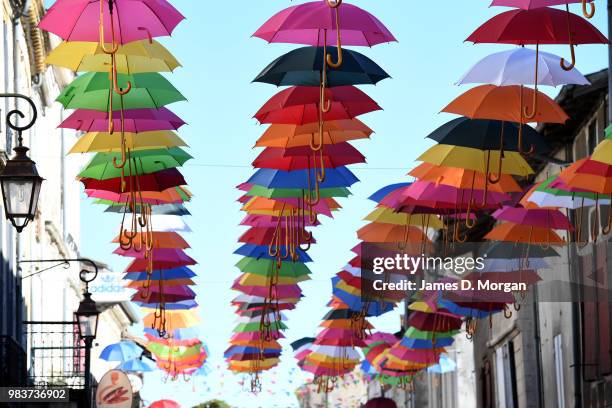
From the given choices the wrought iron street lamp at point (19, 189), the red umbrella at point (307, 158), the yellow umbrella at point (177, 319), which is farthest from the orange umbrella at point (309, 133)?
the yellow umbrella at point (177, 319)

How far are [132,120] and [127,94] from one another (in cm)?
39

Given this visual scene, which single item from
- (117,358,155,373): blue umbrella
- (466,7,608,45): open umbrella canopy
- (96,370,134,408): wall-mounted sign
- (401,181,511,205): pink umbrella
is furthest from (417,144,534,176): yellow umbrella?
(117,358,155,373): blue umbrella

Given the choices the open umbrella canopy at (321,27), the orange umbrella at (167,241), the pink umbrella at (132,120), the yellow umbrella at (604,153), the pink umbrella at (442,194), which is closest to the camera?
the open umbrella canopy at (321,27)

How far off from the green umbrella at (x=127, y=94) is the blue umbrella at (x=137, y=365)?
830 inches

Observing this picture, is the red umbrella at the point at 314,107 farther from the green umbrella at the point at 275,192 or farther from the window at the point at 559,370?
the window at the point at 559,370

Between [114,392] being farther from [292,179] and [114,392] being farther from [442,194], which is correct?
[442,194]

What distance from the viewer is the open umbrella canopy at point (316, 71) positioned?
14.8 meters

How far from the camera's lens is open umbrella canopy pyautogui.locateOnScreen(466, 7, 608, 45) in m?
13.4

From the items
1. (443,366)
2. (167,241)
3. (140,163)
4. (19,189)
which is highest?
(140,163)

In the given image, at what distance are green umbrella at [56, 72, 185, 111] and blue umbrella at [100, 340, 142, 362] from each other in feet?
69.5

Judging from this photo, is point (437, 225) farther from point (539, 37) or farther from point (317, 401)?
point (317, 401)

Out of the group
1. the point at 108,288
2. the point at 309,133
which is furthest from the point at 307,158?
the point at 108,288

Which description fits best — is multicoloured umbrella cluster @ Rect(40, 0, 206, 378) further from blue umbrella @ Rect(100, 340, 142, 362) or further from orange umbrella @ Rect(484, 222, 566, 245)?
blue umbrella @ Rect(100, 340, 142, 362)

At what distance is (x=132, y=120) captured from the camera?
1519 cm
